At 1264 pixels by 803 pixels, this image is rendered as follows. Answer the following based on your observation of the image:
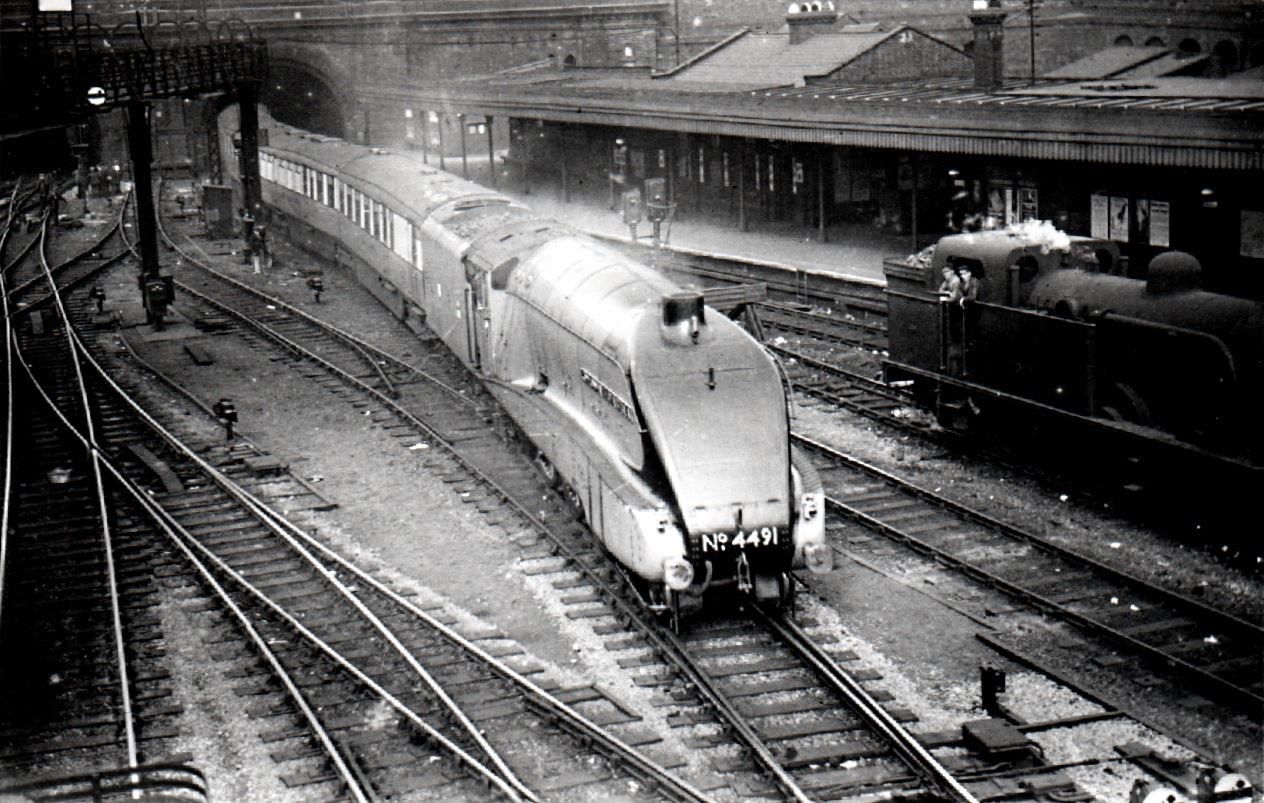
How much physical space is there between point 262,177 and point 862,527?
28.5m

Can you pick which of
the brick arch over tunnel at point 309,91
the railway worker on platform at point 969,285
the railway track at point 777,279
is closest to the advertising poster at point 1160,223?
the railway track at point 777,279

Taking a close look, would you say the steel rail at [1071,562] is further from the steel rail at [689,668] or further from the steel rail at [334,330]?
the steel rail at [334,330]

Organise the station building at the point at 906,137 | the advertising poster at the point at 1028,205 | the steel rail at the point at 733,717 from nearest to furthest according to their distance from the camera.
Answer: the steel rail at the point at 733,717 → the station building at the point at 906,137 → the advertising poster at the point at 1028,205

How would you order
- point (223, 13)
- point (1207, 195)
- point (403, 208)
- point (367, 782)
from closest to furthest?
point (367, 782), point (1207, 195), point (403, 208), point (223, 13)

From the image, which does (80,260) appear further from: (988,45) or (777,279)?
(988,45)

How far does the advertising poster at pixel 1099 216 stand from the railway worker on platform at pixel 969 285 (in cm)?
714

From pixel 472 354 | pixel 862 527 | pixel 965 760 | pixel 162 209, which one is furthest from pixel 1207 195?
pixel 162 209

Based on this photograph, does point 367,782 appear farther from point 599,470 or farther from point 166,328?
point 166,328

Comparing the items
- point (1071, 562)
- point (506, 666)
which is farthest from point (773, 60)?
point (506, 666)

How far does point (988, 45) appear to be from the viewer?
29188 mm

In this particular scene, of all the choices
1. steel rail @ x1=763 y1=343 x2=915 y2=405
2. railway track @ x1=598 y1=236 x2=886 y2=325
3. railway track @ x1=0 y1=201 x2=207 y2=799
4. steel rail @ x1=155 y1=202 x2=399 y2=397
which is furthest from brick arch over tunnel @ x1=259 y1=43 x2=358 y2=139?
railway track @ x1=0 y1=201 x2=207 y2=799

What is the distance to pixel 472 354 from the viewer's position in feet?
62.3

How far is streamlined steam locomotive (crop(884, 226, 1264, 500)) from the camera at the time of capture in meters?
13.2

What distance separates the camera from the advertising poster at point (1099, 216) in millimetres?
22969
